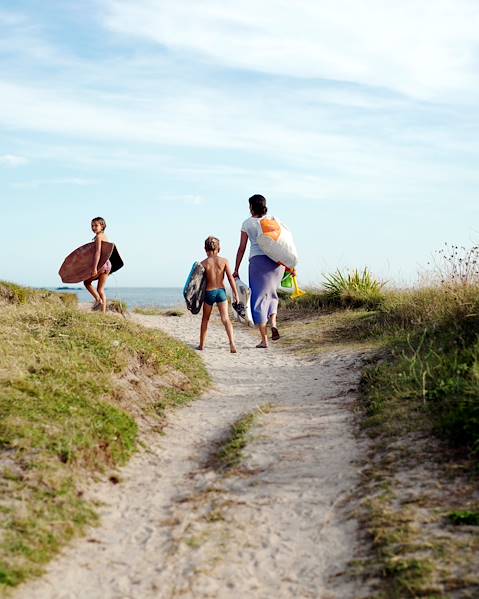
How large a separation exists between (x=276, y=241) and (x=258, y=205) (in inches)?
27.7

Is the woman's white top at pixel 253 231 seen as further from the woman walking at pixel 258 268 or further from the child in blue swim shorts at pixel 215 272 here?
the child in blue swim shorts at pixel 215 272

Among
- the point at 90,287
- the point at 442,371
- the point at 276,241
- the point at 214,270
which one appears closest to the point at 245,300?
the point at 214,270

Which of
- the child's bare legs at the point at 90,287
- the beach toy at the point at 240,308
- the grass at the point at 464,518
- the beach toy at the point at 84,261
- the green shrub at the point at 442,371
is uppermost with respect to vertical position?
the beach toy at the point at 84,261

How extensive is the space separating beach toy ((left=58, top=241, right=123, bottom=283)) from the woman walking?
2659mm

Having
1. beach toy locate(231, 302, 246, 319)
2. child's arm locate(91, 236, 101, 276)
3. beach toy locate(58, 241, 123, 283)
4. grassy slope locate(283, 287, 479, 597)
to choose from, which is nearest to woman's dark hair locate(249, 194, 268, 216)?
beach toy locate(231, 302, 246, 319)

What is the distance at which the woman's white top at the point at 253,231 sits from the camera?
13289 millimetres

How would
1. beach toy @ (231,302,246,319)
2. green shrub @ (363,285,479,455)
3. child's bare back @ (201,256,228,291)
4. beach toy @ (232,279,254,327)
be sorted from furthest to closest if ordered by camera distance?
beach toy @ (232,279,254,327)
beach toy @ (231,302,246,319)
child's bare back @ (201,256,228,291)
green shrub @ (363,285,479,455)

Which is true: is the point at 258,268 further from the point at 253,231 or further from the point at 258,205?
the point at 258,205

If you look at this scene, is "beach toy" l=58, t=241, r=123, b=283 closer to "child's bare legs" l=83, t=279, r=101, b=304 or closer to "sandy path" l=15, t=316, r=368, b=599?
"child's bare legs" l=83, t=279, r=101, b=304

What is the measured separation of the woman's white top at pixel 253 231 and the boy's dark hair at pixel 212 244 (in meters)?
0.63

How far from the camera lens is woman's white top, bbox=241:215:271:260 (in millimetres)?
13289

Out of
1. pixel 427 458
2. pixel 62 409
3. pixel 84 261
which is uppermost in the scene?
pixel 84 261

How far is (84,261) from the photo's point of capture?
48.3ft

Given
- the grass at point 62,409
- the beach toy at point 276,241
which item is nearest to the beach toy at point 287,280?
the beach toy at point 276,241
